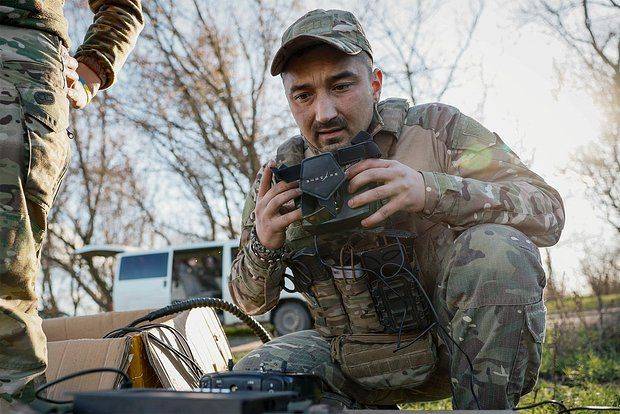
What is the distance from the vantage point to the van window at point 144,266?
12.9 m

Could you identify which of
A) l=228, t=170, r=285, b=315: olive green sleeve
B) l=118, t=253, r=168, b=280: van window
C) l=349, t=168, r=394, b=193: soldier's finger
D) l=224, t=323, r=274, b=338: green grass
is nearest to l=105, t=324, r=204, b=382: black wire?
l=228, t=170, r=285, b=315: olive green sleeve

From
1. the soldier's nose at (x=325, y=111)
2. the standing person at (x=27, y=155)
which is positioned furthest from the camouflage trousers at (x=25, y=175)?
the soldier's nose at (x=325, y=111)

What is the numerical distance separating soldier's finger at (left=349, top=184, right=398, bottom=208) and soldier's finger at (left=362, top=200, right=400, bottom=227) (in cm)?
3

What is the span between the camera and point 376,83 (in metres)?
2.02

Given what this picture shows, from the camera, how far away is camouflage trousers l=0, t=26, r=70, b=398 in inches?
54.2

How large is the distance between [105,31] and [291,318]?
9307 millimetres

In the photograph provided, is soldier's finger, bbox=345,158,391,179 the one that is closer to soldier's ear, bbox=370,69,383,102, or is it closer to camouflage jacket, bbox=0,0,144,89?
soldier's ear, bbox=370,69,383,102

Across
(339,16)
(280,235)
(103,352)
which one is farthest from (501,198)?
(103,352)

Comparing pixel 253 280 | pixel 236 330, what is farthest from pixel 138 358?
pixel 236 330

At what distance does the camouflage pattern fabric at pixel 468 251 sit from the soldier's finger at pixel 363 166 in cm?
14

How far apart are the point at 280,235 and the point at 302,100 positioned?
1.54 feet

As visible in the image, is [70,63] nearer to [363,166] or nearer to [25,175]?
[25,175]

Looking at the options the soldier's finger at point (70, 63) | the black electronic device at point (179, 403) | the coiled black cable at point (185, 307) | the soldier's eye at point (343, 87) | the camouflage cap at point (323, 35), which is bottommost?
the black electronic device at point (179, 403)

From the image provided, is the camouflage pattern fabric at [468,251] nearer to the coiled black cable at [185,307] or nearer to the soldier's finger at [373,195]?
the soldier's finger at [373,195]
